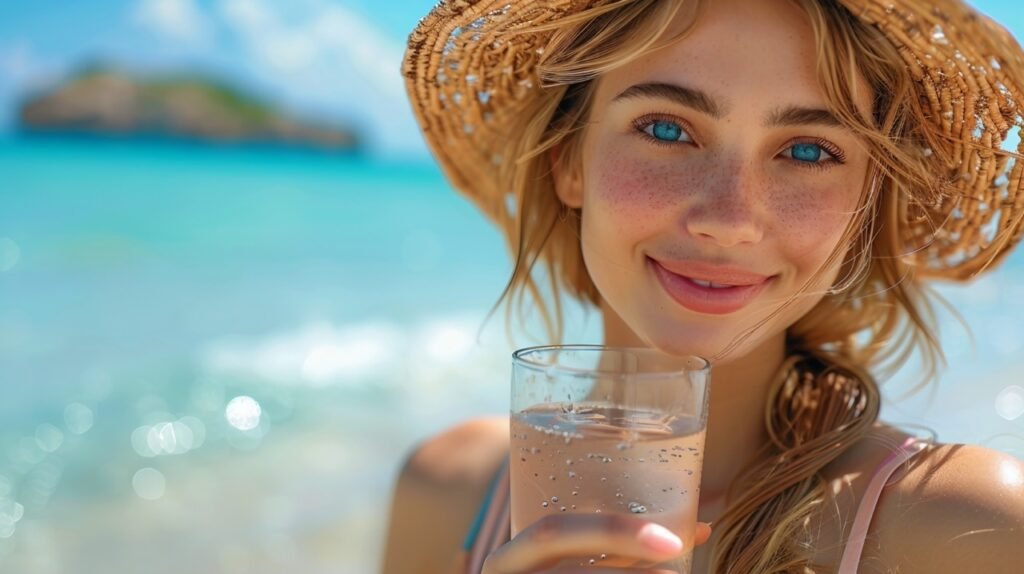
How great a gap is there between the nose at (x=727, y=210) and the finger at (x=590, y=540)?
645 mm

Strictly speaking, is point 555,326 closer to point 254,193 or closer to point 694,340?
point 694,340

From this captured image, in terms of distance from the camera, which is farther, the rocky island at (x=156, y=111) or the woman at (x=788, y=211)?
the rocky island at (x=156, y=111)

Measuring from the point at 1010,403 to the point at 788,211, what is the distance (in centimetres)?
491

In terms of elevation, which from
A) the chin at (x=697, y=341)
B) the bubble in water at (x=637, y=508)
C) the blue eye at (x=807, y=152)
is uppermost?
the blue eye at (x=807, y=152)

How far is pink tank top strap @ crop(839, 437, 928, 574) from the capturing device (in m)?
1.83

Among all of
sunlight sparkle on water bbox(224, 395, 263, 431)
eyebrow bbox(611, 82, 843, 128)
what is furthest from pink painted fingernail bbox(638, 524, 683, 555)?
sunlight sparkle on water bbox(224, 395, 263, 431)

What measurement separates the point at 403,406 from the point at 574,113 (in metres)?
5.29

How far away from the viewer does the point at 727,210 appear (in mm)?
1828

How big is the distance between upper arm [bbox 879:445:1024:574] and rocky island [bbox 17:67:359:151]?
98.2 feet

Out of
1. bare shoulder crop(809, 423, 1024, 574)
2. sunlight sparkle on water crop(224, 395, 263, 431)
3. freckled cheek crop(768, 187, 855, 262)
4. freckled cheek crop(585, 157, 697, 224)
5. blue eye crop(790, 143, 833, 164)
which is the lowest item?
sunlight sparkle on water crop(224, 395, 263, 431)

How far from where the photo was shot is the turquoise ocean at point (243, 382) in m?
5.29

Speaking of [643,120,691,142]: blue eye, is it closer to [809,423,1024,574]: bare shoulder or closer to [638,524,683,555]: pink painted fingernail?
[809,423,1024,574]: bare shoulder

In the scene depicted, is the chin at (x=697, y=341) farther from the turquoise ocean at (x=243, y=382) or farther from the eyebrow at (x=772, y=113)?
the turquoise ocean at (x=243, y=382)

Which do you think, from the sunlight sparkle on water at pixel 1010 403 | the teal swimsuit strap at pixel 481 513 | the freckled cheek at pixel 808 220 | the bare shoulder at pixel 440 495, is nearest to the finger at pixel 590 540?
the freckled cheek at pixel 808 220
